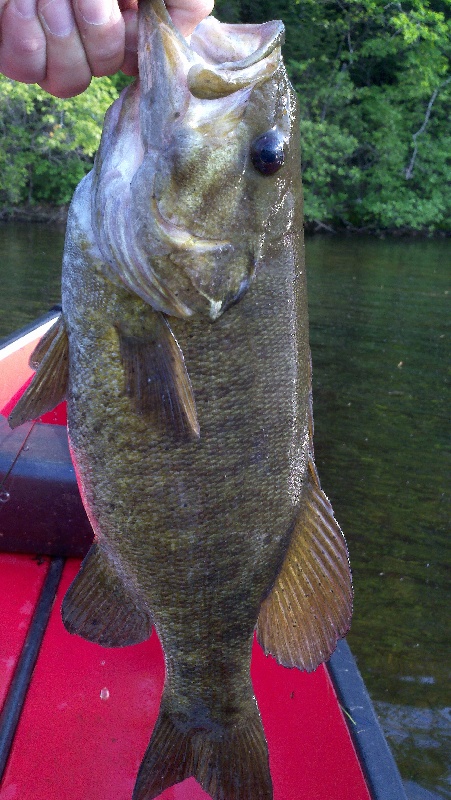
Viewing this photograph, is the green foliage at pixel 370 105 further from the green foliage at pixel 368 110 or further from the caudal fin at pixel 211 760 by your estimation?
the caudal fin at pixel 211 760

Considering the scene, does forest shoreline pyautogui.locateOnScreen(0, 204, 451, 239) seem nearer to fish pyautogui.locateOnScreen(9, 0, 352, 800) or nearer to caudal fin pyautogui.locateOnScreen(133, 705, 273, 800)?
fish pyautogui.locateOnScreen(9, 0, 352, 800)

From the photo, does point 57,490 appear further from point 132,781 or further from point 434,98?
point 434,98

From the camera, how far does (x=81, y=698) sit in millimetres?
2348

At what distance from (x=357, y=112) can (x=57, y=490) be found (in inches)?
1093

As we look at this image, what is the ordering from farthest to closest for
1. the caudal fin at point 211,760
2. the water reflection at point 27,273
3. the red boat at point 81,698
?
the water reflection at point 27,273
the red boat at point 81,698
the caudal fin at point 211,760

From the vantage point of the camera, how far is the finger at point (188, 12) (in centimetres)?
170

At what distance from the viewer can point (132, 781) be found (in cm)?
209

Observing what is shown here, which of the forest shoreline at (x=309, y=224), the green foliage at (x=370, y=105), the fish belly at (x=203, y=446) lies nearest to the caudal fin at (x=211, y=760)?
the fish belly at (x=203, y=446)

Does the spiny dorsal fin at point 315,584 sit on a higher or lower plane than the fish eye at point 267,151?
lower

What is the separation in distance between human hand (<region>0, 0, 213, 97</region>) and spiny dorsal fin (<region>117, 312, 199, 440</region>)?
0.56 meters

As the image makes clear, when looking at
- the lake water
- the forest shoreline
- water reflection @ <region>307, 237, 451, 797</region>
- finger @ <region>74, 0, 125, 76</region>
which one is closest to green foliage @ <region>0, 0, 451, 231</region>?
the forest shoreline

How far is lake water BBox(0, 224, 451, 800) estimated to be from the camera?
406cm

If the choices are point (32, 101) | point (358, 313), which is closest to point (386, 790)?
point (358, 313)

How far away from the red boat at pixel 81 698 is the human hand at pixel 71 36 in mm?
1310
